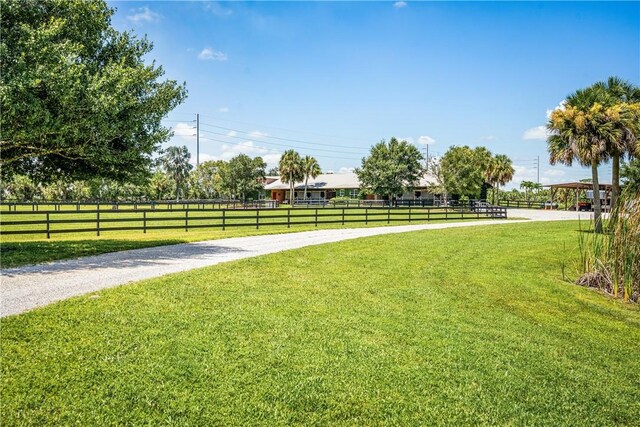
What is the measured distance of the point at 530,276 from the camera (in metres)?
10.4

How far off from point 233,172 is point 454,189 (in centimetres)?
3701

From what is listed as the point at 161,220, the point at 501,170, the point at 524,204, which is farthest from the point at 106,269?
the point at 524,204

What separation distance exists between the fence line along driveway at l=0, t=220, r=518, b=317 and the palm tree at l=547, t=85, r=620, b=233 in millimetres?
15260

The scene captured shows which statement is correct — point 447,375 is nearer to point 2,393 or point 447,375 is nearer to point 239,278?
point 2,393

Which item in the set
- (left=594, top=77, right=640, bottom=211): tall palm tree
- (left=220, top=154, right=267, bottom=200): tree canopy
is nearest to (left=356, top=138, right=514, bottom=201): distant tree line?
(left=220, top=154, right=267, bottom=200): tree canopy

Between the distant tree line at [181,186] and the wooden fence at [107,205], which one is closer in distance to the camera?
the wooden fence at [107,205]

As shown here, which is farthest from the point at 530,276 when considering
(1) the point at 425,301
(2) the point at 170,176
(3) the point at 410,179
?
(2) the point at 170,176

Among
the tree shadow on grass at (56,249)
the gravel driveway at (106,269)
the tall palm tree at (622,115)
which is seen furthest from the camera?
the tall palm tree at (622,115)

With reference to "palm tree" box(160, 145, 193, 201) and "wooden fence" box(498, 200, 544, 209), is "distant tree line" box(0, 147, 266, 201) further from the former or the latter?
"wooden fence" box(498, 200, 544, 209)

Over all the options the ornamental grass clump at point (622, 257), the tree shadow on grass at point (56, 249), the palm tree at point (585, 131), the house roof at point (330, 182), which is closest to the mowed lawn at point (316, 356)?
the ornamental grass clump at point (622, 257)

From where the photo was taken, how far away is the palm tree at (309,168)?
2592 inches

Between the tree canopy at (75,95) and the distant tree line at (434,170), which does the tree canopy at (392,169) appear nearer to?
the distant tree line at (434,170)

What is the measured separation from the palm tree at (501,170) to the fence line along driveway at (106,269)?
4863 cm

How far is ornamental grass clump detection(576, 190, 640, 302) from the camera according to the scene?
8969 millimetres
